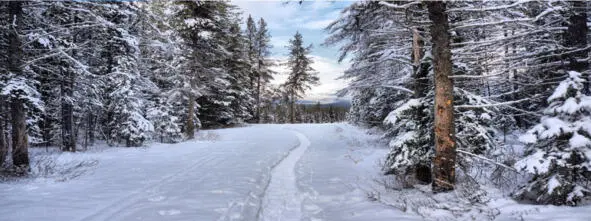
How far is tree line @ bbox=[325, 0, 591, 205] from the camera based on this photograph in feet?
16.0

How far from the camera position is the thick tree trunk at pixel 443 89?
229 inches

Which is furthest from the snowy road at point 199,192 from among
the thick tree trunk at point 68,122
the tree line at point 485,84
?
the thick tree trunk at point 68,122

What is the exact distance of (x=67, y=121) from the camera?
14.8 metres

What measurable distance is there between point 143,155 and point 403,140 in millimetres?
9578

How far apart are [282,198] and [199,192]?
176cm

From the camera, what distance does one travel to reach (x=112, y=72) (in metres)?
15.0

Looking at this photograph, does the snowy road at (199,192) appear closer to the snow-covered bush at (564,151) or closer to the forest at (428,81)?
the forest at (428,81)

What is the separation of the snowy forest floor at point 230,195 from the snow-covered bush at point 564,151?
29cm

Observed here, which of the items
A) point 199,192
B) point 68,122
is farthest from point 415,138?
point 68,122

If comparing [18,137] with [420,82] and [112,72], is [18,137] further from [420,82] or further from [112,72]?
[420,82]

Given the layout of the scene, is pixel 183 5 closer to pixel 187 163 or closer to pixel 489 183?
pixel 187 163

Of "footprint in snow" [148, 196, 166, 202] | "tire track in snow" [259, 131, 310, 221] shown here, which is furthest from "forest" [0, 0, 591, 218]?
"footprint in snow" [148, 196, 166, 202]

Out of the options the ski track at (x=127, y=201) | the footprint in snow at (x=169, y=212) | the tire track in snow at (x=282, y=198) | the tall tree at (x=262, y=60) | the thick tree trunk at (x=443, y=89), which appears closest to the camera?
the ski track at (x=127, y=201)

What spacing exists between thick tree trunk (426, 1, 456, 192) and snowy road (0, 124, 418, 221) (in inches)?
52.7
